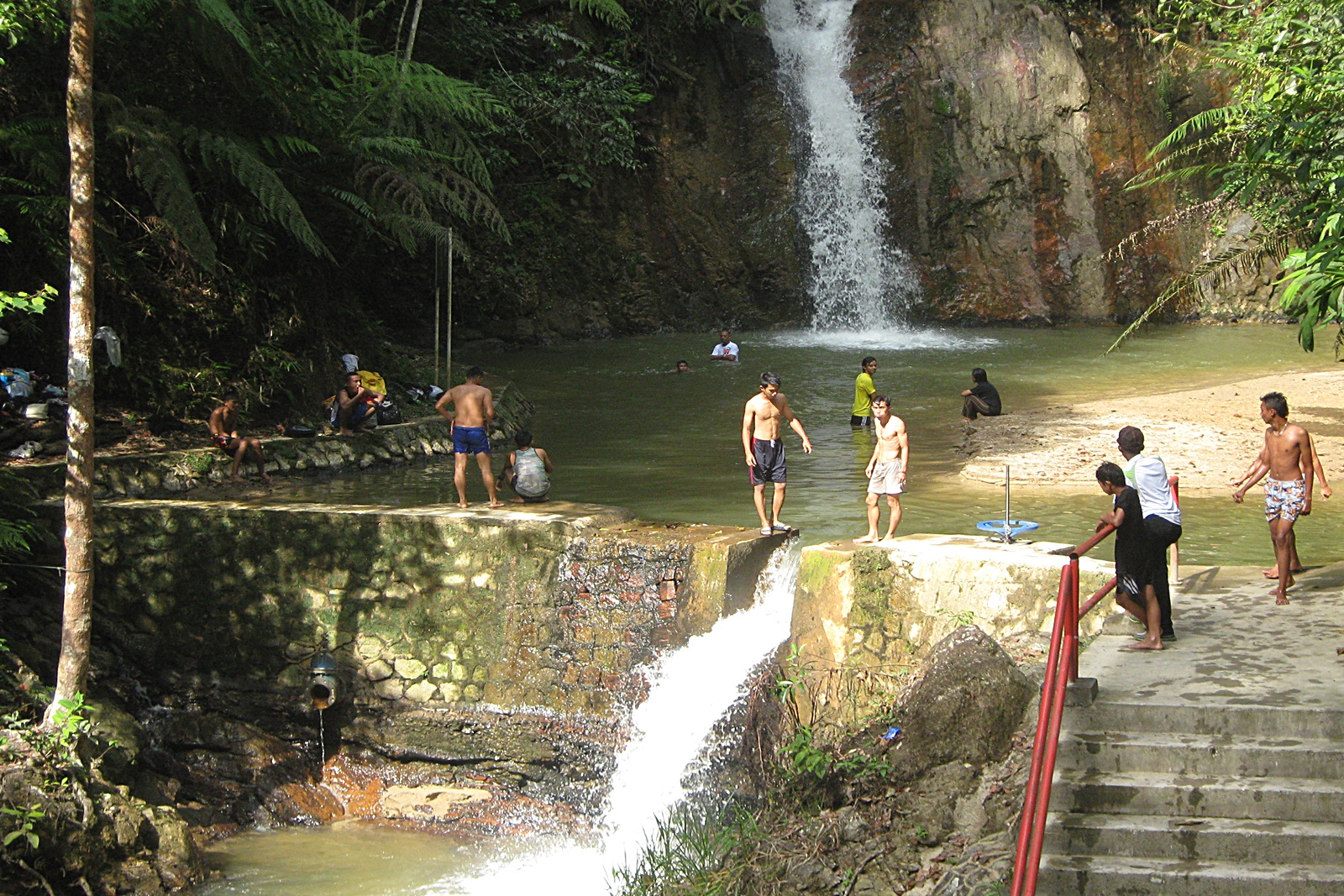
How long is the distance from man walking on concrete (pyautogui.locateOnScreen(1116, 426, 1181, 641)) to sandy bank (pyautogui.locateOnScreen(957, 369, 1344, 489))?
5655mm

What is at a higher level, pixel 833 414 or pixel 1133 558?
pixel 833 414

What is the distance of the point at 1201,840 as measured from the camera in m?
5.62

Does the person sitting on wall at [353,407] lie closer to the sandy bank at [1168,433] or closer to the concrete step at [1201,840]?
the sandy bank at [1168,433]

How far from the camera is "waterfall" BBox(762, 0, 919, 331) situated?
28312mm

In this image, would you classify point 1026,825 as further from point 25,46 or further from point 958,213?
point 958,213

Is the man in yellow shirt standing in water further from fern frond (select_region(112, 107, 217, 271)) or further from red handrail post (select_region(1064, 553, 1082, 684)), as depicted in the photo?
red handrail post (select_region(1064, 553, 1082, 684))

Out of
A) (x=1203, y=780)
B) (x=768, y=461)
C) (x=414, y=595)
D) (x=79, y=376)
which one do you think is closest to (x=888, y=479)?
(x=768, y=461)

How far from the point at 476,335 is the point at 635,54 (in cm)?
749

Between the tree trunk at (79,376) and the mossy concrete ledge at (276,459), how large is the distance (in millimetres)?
2564

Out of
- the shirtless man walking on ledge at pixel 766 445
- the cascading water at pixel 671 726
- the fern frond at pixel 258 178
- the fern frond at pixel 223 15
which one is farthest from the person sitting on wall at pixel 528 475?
the fern frond at pixel 223 15

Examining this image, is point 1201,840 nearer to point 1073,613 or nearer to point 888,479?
point 1073,613

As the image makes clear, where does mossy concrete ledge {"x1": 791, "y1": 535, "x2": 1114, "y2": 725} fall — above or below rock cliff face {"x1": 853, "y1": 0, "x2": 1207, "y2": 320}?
below

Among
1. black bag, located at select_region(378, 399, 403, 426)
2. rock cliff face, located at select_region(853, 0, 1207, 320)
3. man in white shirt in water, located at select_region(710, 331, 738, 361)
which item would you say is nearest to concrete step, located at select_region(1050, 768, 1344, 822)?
black bag, located at select_region(378, 399, 403, 426)

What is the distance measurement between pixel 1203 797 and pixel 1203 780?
0.48 ft
